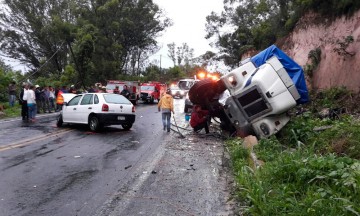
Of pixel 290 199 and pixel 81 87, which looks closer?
pixel 290 199

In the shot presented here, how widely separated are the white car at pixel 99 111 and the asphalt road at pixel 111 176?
1590 millimetres

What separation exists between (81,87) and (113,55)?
8.20 metres

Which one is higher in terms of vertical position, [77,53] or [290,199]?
[77,53]

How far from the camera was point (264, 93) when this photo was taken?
38.3ft

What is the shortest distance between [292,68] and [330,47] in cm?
887

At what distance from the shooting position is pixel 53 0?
49031mm

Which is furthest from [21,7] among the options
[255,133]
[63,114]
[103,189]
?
[103,189]

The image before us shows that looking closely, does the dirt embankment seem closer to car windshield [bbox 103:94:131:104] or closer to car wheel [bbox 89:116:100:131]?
car windshield [bbox 103:94:131:104]

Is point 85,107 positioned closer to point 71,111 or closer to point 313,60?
point 71,111

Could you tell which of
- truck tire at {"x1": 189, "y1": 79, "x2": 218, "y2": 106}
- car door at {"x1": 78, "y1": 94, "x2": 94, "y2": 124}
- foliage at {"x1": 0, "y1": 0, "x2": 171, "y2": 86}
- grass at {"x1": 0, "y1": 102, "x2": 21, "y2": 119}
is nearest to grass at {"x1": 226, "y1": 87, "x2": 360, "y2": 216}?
truck tire at {"x1": 189, "y1": 79, "x2": 218, "y2": 106}

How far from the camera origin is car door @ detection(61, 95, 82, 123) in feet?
52.4

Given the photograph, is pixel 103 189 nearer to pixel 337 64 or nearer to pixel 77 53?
pixel 337 64

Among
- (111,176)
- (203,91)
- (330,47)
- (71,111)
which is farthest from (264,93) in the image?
(330,47)

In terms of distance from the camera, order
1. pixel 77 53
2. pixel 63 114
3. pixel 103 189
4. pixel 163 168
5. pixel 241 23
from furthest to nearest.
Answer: pixel 241 23 → pixel 77 53 → pixel 63 114 → pixel 163 168 → pixel 103 189
